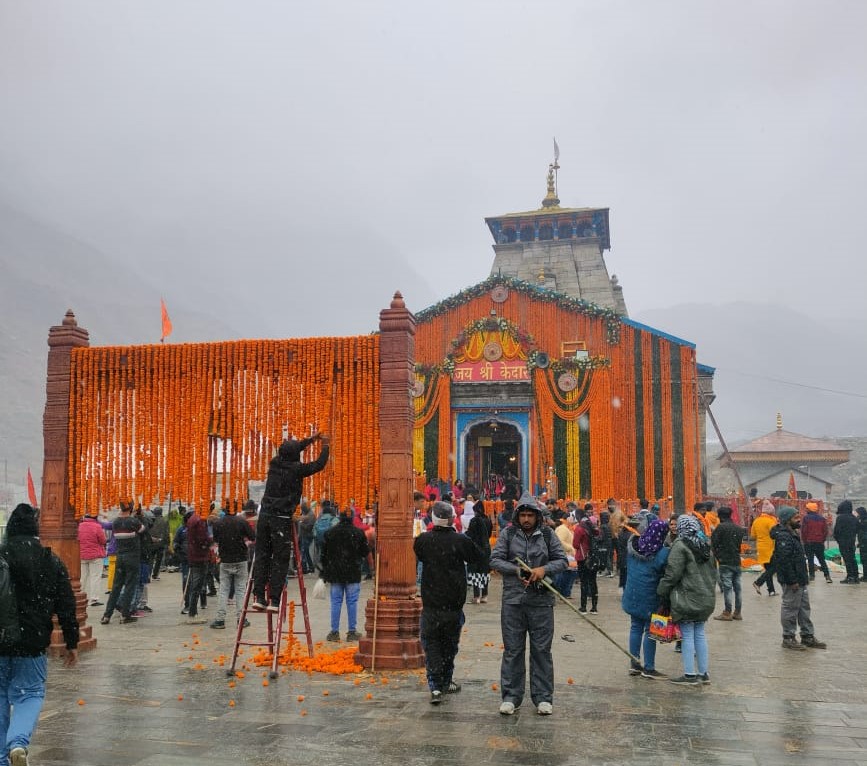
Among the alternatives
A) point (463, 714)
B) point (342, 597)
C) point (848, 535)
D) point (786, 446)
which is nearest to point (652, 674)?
point (463, 714)

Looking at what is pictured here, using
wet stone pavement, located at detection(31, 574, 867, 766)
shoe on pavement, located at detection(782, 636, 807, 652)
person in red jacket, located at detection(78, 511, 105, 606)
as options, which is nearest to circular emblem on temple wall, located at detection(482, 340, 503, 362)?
person in red jacket, located at detection(78, 511, 105, 606)

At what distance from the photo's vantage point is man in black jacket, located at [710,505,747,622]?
11.0 meters

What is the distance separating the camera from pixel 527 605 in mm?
6441

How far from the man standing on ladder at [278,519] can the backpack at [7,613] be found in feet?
10.9

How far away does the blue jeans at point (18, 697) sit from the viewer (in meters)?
4.69

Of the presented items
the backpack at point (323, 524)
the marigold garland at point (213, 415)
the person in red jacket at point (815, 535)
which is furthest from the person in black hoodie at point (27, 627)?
the person in red jacket at point (815, 535)

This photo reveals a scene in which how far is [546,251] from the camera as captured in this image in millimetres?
33781

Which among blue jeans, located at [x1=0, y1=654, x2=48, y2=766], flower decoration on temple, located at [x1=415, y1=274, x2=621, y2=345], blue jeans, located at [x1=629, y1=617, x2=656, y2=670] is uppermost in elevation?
flower decoration on temple, located at [x1=415, y1=274, x2=621, y2=345]

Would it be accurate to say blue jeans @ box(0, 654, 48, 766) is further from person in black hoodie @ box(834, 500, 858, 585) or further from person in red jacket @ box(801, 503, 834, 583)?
person in black hoodie @ box(834, 500, 858, 585)

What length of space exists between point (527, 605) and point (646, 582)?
1.71 metres

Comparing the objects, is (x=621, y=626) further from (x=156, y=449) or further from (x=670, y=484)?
(x=670, y=484)

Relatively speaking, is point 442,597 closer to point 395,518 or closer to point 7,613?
point 395,518

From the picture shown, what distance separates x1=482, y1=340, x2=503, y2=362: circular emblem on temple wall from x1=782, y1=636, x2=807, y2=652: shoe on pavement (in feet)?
57.5

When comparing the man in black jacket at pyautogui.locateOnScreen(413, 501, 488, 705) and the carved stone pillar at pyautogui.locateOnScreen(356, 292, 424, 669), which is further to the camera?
the carved stone pillar at pyautogui.locateOnScreen(356, 292, 424, 669)
